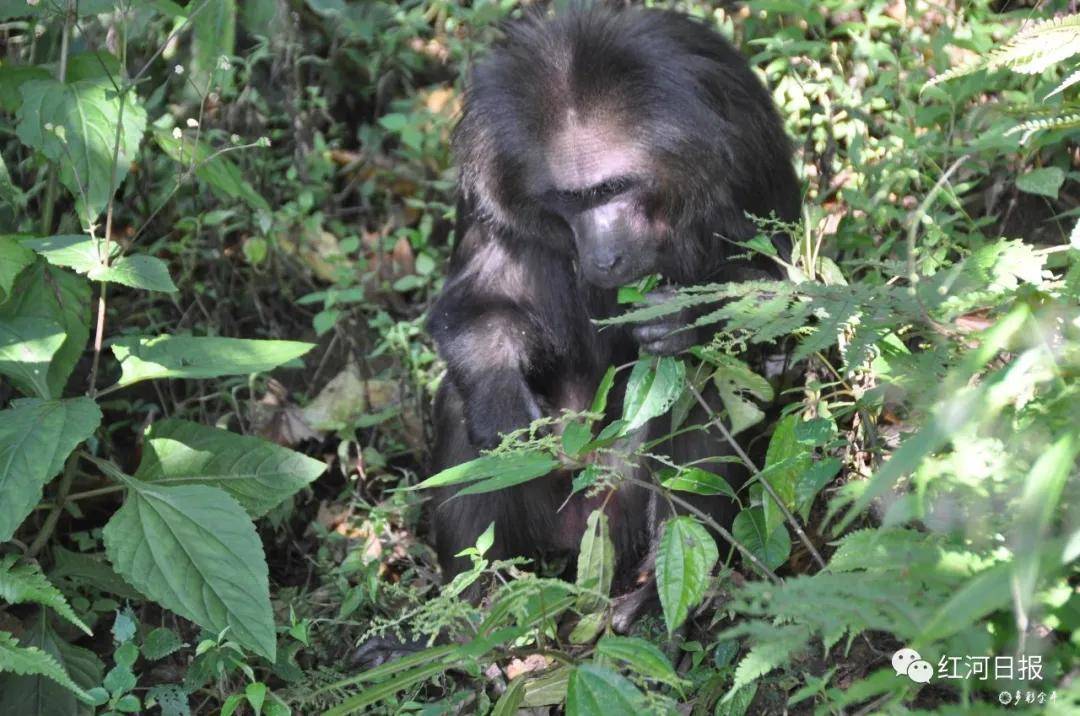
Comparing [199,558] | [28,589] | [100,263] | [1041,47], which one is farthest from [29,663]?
[1041,47]

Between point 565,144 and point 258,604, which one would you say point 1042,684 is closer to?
point 258,604

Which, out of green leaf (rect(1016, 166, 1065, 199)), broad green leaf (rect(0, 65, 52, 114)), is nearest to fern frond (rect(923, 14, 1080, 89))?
green leaf (rect(1016, 166, 1065, 199))

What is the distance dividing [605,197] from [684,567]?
1741 millimetres

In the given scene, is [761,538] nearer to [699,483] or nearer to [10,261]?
[699,483]

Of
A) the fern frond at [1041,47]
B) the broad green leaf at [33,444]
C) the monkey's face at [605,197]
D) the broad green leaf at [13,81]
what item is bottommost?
the broad green leaf at [33,444]

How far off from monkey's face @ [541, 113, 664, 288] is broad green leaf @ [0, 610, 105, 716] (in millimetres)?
2364

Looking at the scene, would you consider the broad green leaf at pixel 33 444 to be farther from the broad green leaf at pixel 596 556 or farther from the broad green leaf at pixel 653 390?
the broad green leaf at pixel 653 390

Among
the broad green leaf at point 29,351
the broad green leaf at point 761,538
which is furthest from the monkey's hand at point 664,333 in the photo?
the broad green leaf at point 29,351

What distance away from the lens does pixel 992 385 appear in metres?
2.71

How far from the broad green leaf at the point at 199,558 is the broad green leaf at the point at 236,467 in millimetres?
332

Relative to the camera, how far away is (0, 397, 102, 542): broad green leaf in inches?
161

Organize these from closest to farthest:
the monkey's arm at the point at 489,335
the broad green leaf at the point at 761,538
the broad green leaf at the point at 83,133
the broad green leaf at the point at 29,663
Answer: the broad green leaf at the point at 29,663 < the broad green leaf at the point at 761,538 < the broad green leaf at the point at 83,133 < the monkey's arm at the point at 489,335

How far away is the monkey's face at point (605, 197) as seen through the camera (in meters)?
4.86

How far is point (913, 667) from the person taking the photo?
3.30 m
